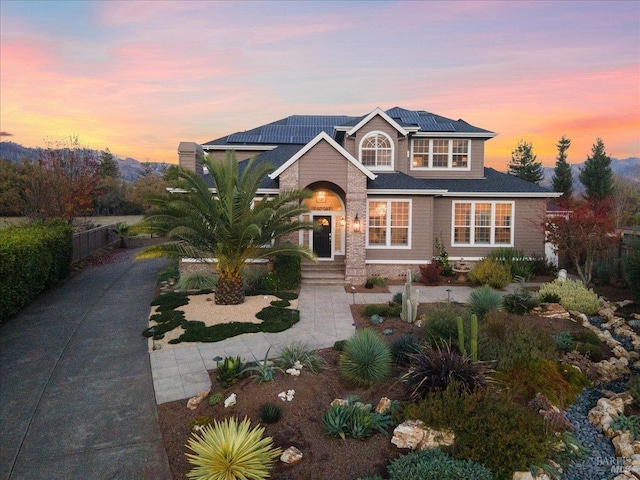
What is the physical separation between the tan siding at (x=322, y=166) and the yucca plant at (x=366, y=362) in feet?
32.4

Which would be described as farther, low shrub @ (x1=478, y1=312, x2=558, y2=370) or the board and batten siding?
the board and batten siding

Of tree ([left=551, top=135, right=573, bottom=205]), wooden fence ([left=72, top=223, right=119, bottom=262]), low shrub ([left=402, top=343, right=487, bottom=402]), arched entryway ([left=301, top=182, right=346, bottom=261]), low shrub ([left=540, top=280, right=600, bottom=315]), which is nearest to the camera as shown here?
low shrub ([left=402, top=343, right=487, bottom=402])

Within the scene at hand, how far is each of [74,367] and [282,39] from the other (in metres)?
14.6

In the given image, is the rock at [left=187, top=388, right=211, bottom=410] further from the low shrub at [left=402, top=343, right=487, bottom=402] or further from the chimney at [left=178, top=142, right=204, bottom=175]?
the chimney at [left=178, top=142, right=204, bottom=175]

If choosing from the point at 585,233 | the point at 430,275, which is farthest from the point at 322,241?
the point at 585,233

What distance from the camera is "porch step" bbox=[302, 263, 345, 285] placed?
641 inches

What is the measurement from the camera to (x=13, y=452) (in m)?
5.35

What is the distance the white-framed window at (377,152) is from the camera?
61.5 feet

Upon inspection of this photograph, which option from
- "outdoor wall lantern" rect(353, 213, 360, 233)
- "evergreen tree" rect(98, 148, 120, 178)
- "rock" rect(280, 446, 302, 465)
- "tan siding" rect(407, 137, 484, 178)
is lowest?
"rock" rect(280, 446, 302, 465)

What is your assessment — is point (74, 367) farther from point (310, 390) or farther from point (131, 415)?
point (310, 390)

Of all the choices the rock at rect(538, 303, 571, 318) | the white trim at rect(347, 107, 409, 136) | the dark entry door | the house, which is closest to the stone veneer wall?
the house

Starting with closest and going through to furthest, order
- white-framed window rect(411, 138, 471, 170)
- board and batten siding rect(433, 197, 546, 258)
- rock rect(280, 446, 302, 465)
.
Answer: rock rect(280, 446, 302, 465) < board and batten siding rect(433, 197, 546, 258) < white-framed window rect(411, 138, 471, 170)

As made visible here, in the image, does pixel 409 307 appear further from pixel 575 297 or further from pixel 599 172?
pixel 599 172

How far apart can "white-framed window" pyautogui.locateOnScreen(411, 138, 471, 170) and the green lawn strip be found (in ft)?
36.3
